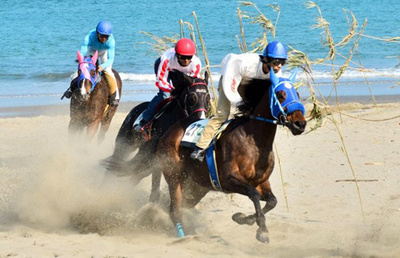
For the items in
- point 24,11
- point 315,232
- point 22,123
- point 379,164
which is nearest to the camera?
point 315,232

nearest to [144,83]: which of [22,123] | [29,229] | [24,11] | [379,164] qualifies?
[22,123]

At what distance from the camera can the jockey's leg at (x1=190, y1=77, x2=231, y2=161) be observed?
720 centimetres

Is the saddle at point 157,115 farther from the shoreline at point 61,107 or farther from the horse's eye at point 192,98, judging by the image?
the shoreline at point 61,107

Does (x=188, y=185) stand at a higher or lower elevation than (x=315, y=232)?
higher

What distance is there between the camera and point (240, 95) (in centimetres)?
718

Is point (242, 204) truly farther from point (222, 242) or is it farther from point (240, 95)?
point (240, 95)

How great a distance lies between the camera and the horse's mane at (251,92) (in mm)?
7016

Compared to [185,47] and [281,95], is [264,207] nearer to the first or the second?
[281,95]

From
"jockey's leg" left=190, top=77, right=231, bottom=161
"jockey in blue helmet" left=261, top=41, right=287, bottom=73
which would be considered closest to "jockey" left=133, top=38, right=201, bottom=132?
"jockey's leg" left=190, top=77, right=231, bottom=161

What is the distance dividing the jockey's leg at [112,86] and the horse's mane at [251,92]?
524cm

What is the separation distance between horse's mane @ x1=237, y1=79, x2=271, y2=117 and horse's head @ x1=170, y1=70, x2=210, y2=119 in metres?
0.90

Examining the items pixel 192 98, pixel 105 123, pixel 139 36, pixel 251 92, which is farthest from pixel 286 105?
pixel 139 36

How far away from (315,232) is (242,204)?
1.73m

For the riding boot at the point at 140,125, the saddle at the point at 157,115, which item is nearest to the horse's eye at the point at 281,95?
the saddle at the point at 157,115
